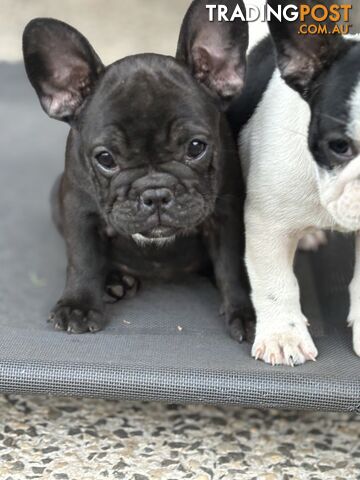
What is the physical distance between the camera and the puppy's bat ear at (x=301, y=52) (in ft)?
7.97

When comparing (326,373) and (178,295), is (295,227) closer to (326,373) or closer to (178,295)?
(326,373)

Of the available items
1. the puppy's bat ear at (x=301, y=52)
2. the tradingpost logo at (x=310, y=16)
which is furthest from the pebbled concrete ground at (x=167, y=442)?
the tradingpost logo at (x=310, y=16)

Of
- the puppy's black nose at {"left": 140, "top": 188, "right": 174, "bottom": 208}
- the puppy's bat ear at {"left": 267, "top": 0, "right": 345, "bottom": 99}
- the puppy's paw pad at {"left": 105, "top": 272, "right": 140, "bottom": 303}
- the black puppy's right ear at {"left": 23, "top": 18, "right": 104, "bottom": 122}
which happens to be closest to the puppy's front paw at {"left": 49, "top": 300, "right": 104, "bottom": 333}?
the puppy's paw pad at {"left": 105, "top": 272, "right": 140, "bottom": 303}

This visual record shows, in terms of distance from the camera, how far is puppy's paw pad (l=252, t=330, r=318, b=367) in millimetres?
2584

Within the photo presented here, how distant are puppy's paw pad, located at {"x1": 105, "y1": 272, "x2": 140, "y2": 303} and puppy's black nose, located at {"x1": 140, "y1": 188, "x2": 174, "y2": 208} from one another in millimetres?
593

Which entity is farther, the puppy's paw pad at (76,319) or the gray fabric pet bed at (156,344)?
the puppy's paw pad at (76,319)

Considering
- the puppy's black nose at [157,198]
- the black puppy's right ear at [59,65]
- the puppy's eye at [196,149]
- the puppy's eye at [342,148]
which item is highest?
the black puppy's right ear at [59,65]

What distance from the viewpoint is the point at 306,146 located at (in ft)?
8.17

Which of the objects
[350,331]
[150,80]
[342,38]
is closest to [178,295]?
[350,331]

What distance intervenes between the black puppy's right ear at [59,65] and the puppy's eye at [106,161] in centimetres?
22

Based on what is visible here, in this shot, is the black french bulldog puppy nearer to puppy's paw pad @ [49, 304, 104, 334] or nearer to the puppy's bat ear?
puppy's paw pad @ [49, 304, 104, 334]

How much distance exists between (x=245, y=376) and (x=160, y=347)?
13.0 inches

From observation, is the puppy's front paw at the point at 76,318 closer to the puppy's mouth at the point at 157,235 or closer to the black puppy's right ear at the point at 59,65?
the puppy's mouth at the point at 157,235

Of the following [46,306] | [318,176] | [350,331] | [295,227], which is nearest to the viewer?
[318,176]
